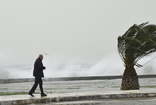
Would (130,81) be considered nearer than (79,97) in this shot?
No

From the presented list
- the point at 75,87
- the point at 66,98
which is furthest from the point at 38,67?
the point at 75,87

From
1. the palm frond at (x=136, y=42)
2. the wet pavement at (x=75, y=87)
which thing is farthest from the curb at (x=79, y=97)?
the wet pavement at (x=75, y=87)

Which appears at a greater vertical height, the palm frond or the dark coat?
the palm frond

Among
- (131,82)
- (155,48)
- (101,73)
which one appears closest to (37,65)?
(131,82)

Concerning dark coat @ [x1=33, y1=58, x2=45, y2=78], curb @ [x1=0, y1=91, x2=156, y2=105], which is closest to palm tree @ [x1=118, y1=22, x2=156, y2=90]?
curb @ [x1=0, y1=91, x2=156, y2=105]

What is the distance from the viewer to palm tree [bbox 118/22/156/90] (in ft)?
65.9

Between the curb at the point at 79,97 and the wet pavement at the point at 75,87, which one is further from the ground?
the wet pavement at the point at 75,87

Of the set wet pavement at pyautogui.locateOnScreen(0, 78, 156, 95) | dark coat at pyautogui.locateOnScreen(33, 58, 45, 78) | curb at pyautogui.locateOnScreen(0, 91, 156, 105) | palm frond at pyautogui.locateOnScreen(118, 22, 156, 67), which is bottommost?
curb at pyautogui.locateOnScreen(0, 91, 156, 105)

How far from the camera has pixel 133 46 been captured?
20.0 meters

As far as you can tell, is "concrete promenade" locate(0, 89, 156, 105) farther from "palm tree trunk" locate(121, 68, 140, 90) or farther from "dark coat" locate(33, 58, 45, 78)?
"palm tree trunk" locate(121, 68, 140, 90)

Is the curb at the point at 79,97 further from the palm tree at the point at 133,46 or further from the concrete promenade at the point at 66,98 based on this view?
the palm tree at the point at 133,46

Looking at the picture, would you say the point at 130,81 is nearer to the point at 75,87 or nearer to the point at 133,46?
the point at 133,46

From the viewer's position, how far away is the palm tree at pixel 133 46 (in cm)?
2008

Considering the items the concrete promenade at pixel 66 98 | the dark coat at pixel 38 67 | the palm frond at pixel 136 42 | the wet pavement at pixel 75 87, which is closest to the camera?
the concrete promenade at pixel 66 98
